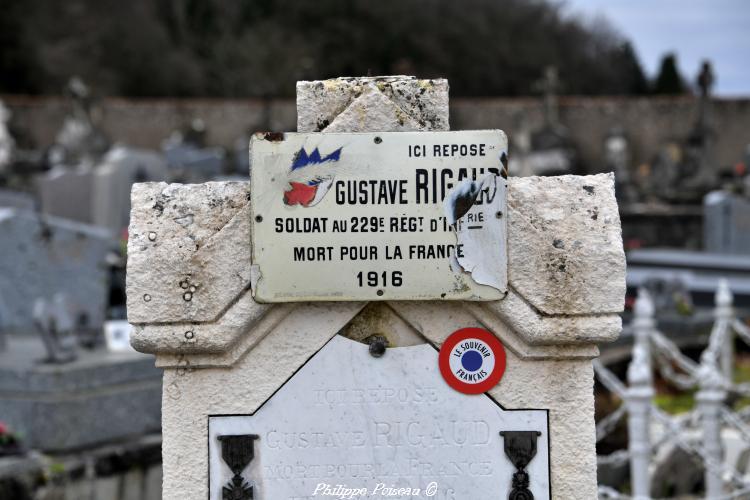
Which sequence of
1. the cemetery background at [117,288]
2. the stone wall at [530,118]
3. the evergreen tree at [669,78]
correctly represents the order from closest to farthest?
the cemetery background at [117,288] → the stone wall at [530,118] → the evergreen tree at [669,78]

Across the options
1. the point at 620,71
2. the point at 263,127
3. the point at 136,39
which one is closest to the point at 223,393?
the point at 263,127

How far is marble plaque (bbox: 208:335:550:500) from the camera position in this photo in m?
3.01

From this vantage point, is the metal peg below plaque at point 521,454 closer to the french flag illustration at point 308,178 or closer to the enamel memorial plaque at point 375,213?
the enamel memorial plaque at point 375,213

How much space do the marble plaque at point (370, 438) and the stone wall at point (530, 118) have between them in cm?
3620

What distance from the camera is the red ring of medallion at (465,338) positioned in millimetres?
2984

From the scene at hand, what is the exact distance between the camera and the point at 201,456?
3.01 metres

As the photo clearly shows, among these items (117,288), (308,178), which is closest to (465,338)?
(308,178)

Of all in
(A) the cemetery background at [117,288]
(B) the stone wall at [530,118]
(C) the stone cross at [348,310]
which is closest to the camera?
(C) the stone cross at [348,310]

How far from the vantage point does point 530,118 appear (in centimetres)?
3959

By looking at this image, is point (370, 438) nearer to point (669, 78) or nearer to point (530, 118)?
point (530, 118)

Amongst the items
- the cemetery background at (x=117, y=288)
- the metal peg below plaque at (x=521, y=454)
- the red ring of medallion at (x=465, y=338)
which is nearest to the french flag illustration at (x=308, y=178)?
the red ring of medallion at (x=465, y=338)

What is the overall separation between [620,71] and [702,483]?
160ft

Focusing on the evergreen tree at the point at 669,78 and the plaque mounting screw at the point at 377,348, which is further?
the evergreen tree at the point at 669,78

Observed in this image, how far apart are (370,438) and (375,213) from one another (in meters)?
0.64
